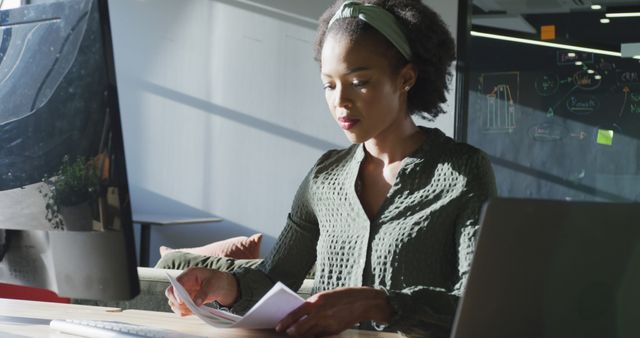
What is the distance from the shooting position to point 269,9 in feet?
20.6

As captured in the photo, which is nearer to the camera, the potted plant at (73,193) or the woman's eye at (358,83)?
the potted plant at (73,193)

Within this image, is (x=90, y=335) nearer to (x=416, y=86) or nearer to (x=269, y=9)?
(x=416, y=86)

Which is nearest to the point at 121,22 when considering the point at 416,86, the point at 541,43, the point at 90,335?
the point at 541,43

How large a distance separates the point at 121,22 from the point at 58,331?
5509mm

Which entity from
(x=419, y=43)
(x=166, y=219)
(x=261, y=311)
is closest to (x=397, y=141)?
(x=419, y=43)

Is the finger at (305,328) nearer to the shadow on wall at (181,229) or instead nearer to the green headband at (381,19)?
the green headband at (381,19)

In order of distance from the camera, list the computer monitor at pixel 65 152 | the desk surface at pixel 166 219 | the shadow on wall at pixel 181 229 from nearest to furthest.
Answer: the computer monitor at pixel 65 152 < the desk surface at pixel 166 219 < the shadow on wall at pixel 181 229

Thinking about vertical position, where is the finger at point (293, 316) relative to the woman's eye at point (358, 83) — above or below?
below

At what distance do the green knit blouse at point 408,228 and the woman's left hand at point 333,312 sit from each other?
0.61ft

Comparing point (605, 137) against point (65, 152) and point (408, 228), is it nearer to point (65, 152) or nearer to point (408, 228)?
point (408, 228)

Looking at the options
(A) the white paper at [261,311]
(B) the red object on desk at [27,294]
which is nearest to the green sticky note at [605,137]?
(B) the red object on desk at [27,294]

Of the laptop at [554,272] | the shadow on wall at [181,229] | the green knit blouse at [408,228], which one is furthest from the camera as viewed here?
the shadow on wall at [181,229]

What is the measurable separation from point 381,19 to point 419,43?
96 mm

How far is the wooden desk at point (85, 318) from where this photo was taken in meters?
1.29
